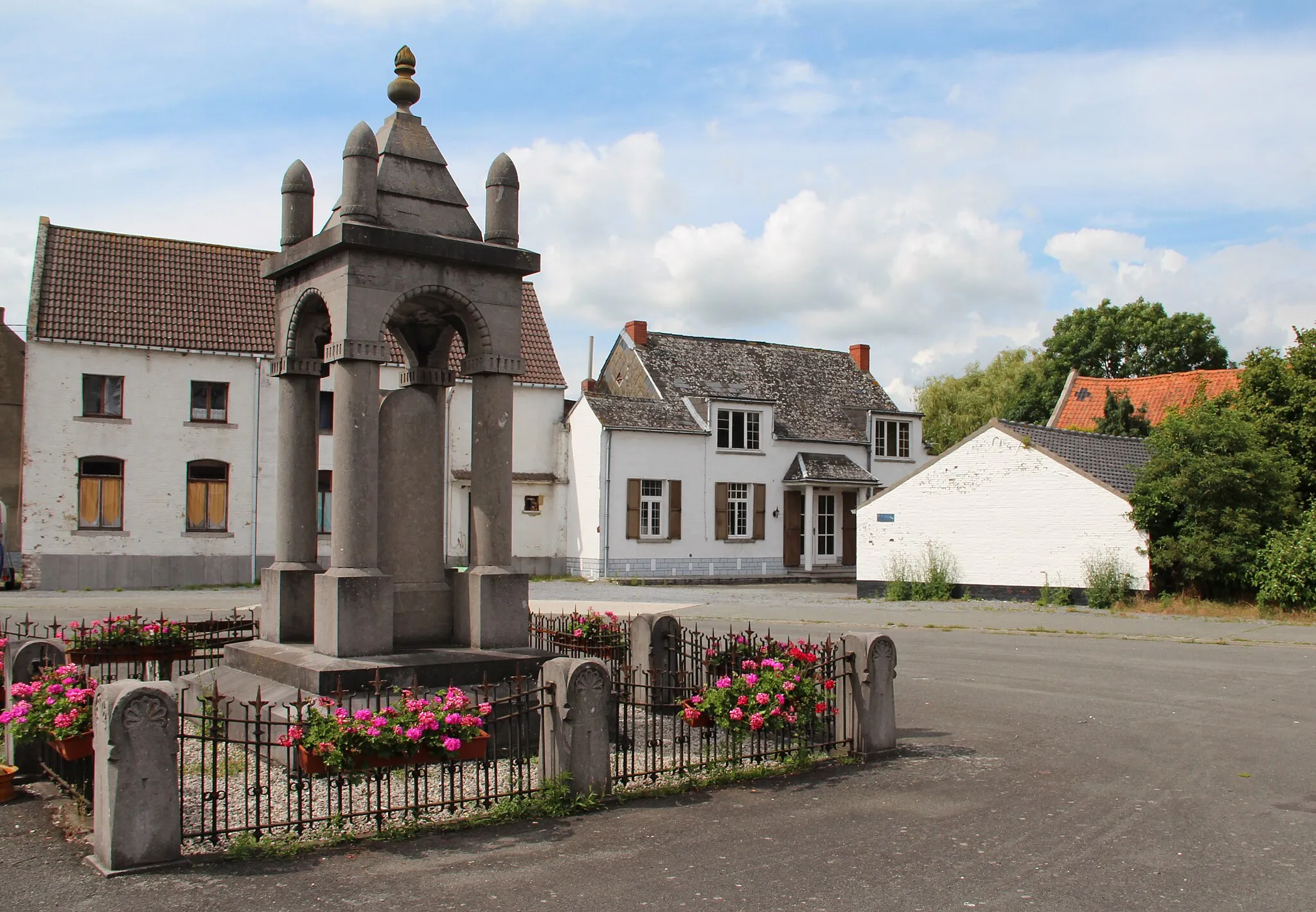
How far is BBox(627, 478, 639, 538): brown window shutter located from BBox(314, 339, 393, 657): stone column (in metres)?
25.6

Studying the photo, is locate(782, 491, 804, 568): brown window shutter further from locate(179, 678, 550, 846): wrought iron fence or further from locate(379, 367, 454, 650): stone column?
locate(179, 678, 550, 846): wrought iron fence

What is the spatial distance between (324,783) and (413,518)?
262 cm

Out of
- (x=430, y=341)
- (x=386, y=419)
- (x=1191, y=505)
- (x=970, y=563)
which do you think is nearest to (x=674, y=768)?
(x=386, y=419)

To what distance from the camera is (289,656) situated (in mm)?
9055

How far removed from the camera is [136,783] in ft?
19.7

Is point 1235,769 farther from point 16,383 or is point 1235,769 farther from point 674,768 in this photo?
point 16,383

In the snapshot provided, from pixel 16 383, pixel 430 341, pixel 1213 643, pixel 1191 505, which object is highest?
pixel 16 383

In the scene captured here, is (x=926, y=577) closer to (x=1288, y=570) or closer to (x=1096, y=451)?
(x=1096, y=451)

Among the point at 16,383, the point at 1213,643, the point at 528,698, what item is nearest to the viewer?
the point at 528,698

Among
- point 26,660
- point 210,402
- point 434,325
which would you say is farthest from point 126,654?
point 210,402

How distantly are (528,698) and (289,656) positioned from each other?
7.41 feet

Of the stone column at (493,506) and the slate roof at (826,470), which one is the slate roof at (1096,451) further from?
the stone column at (493,506)

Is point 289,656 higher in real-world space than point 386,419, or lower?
lower

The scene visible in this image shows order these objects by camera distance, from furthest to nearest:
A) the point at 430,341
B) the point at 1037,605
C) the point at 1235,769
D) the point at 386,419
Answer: the point at 1037,605 < the point at 430,341 < the point at 386,419 < the point at 1235,769
